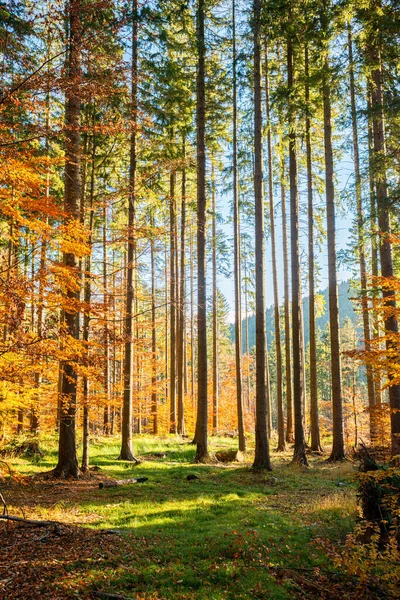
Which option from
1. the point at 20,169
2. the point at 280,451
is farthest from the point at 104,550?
the point at 280,451

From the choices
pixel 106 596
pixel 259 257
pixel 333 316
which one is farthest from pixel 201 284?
pixel 106 596

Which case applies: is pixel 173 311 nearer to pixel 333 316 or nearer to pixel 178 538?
pixel 333 316

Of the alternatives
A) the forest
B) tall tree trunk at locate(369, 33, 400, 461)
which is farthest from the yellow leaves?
tall tree trunk at locate(369, 33, 400, 461)

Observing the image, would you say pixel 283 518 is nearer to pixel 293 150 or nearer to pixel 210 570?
pixel 210 570

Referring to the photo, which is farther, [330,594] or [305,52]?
[305,52]

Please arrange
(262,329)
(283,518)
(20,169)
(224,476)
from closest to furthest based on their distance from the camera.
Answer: (20,169)
(283,518)
(224,476)
(262,329)

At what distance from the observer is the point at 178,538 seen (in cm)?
622

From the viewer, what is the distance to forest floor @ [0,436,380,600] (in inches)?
185

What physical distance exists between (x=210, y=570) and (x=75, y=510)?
363 cm

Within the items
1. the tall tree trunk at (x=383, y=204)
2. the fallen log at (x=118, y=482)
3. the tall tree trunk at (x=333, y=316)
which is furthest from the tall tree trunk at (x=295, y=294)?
the fallen log at (x=118, y=482)

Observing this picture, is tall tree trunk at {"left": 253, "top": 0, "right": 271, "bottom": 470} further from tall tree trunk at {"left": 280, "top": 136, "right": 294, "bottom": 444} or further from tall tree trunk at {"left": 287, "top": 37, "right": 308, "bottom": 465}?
tall tree trunk at {"left": 280, "top": 136, "right": 294, "bottom": 444}

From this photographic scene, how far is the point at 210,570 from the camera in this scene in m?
5.11

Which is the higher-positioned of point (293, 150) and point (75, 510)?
point (293, 150)

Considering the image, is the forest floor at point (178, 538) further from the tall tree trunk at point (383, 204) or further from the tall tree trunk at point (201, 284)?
the tall tree trunk at point (201, 284)
